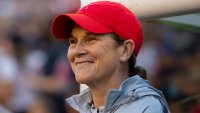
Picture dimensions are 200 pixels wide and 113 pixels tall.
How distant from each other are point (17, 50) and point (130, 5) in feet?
5.72

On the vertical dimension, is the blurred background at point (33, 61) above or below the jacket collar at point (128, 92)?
below

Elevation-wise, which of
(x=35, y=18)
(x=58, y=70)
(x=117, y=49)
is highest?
(x=117, y=49)

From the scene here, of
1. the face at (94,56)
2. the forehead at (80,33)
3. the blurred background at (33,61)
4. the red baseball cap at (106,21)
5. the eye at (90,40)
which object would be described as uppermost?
the red baseball cap at (106,21)

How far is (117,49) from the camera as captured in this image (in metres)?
1.25

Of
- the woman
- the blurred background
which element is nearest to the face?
the woman

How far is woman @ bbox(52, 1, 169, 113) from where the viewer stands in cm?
120

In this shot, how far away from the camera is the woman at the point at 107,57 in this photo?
3.93ft

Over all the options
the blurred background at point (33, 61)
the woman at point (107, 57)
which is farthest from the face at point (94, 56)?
the blurred background at point (33, 61)

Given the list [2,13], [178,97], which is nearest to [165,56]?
[178,97]

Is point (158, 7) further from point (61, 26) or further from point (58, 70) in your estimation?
point (58, 70)

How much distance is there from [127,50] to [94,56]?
11 centimetres

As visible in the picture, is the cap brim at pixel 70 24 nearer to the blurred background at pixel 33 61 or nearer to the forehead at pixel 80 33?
the forehead at pixel 80 33

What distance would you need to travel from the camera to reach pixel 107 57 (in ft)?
4.02

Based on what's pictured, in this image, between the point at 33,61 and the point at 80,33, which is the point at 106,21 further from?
the point at 33,61
